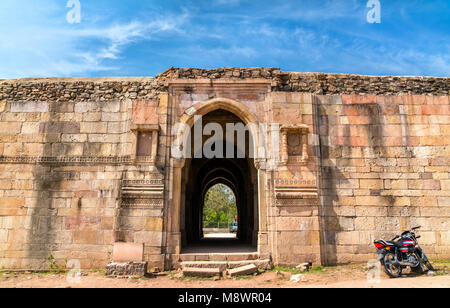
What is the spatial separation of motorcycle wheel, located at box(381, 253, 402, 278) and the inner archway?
3900 mm

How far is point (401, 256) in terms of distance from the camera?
6.01m

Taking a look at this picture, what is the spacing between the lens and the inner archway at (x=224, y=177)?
1005 centimetres

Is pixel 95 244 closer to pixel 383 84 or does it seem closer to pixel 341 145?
pixel 341 145

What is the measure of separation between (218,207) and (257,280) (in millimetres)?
30215

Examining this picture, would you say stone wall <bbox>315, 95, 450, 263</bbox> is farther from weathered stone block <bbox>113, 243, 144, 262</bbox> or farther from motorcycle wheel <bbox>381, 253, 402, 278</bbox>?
weathered stone block <bbox>113, 243, 144, 262</bbox>

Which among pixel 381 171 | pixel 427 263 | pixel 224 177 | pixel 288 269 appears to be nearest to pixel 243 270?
pixel 288 269

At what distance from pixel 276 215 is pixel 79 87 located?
6.39m

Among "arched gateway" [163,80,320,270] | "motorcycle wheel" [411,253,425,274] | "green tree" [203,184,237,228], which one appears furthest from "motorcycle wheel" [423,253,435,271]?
"green tree" [203,184,237,228]

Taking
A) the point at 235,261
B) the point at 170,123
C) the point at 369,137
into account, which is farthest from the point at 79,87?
the point at 369,137

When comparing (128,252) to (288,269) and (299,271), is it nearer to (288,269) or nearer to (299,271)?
(288,269)

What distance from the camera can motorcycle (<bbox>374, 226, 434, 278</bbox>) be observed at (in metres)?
5.88

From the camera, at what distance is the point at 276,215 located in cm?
708

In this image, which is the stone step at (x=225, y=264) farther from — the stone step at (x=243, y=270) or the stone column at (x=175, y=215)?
the stone column at (x=175, y=215)

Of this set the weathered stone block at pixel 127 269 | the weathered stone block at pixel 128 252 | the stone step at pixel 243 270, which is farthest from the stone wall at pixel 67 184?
the stone step at pixel 243 270
